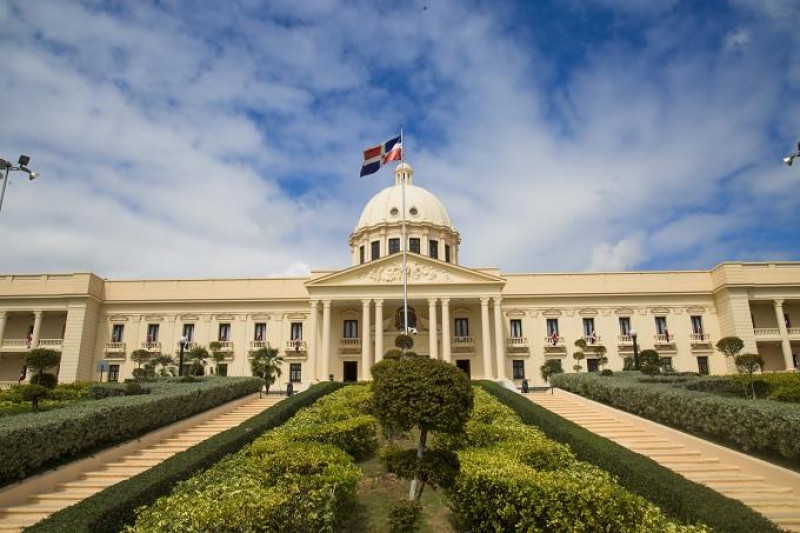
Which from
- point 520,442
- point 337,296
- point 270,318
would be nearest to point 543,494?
point 520,442

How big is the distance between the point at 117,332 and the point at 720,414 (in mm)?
41987

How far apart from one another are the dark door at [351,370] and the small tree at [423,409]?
98.8 ft

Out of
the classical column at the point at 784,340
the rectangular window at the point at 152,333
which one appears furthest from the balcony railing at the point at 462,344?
the rectangular window at the point at 152,333

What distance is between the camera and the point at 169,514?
722 cm

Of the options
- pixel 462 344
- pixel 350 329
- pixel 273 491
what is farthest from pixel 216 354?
pixel 273 491

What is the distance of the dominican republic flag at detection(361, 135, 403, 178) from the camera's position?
2720 cm

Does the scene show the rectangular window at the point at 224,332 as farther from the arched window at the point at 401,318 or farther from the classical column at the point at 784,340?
the classical column at the point at 784,340

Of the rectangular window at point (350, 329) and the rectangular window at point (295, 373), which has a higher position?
the rectangular window at point (350, 329)

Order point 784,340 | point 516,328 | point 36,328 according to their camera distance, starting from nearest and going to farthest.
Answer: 1. point 784,340
2. point 36,328
3. point 516,328

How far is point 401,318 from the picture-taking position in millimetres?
37906

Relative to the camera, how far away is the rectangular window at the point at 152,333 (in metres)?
41.1

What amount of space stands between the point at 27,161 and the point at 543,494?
20.1 meters

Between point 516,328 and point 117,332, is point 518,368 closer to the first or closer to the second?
point 516,328

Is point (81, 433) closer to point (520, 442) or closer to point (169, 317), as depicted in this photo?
point (520, 442)
